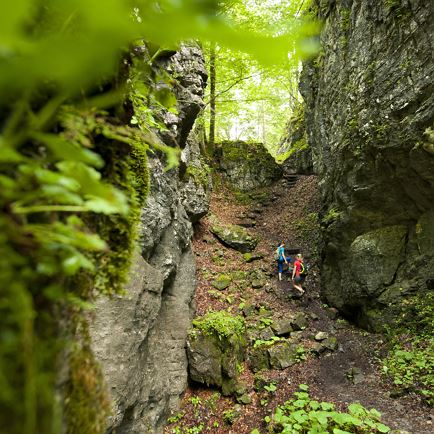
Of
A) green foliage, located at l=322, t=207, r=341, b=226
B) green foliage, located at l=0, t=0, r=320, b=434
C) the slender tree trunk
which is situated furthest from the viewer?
the slender tree trunk

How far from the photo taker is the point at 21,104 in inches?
30.9

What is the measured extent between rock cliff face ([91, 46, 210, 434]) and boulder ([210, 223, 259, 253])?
365 cm

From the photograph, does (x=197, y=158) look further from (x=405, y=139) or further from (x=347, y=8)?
(x=405, y=139)

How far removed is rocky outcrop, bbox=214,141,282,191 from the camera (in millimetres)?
18125

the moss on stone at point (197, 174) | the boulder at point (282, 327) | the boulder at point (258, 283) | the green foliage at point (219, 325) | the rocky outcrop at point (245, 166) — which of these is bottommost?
the boulder at point (282, 327)

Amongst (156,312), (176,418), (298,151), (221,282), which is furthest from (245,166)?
(176,418)

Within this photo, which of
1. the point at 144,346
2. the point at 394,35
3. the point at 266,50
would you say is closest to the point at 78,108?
the point at 266,50

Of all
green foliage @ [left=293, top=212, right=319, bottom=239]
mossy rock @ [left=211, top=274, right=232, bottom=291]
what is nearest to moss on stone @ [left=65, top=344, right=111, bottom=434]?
mossy rock @ [left=211, top=274, right=232, bottom=291]

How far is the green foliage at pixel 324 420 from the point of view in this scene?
4.55 m

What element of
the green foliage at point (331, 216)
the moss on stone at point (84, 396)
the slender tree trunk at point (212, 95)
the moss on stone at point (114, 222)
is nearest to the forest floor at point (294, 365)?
the green foliage at point (331, 216)

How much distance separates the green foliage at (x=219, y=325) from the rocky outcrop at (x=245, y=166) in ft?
35.4

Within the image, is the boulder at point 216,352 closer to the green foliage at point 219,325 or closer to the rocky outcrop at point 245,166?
the green foliage at point 219,325

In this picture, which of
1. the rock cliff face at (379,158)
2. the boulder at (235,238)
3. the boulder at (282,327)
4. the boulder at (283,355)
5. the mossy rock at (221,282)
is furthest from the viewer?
the boulder at (235,238)

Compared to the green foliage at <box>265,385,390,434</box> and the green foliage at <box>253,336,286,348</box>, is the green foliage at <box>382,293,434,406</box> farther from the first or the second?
the green foliage at <box>253,336,286,348</box>
